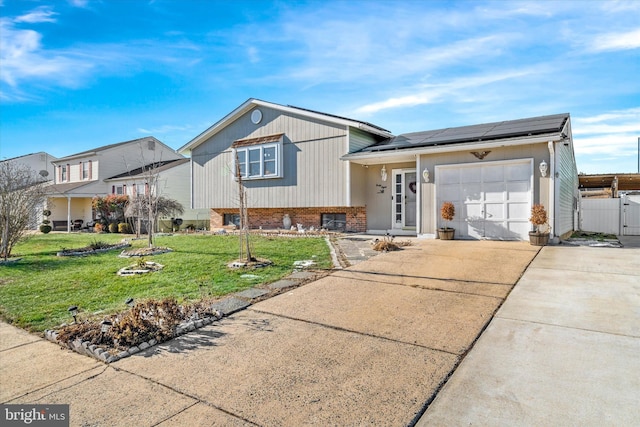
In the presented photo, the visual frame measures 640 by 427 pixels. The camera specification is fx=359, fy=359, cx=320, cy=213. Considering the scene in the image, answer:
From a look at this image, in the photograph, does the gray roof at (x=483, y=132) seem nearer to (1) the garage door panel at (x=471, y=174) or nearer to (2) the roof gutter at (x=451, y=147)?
(2) the roof gutter at (x=451, y=147)

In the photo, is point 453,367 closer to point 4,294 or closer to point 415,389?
point 415,389

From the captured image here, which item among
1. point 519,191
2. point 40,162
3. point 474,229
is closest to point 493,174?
point 519,191

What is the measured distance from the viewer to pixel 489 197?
33.6ft

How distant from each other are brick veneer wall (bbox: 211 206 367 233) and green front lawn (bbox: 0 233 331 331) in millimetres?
3426

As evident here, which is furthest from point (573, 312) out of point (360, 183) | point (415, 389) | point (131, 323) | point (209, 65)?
point (209, 65)

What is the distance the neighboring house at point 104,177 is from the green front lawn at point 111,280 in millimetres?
12977

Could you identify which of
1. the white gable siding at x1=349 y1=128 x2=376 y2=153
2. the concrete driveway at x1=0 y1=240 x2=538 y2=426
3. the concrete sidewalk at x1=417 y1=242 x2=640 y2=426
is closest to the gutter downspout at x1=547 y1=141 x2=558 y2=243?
the concrete sidewalk at x1=417 y1=242 x2=640 y2=426

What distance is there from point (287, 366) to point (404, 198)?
34.3ft

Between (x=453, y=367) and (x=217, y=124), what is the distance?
1533 centimetres

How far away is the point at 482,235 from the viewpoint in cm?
1037

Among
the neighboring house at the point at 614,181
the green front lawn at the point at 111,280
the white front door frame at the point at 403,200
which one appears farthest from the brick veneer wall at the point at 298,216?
the neighboring house at the point at 614,181

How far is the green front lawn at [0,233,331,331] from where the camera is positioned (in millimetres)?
5301

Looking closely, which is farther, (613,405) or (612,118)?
(612,118)

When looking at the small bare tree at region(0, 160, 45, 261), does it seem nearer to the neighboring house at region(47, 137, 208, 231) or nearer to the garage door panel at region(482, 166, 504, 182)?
the neighboring house at region(47, 137, 208, 231)
